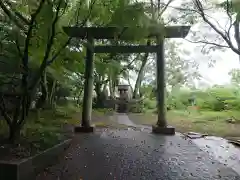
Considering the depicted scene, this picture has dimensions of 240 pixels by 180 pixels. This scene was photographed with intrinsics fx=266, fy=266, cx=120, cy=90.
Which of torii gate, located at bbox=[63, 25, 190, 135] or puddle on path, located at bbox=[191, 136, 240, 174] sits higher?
torii gate, located at bbox=[63, 25, 190, 135]

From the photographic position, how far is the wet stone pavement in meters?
3.20

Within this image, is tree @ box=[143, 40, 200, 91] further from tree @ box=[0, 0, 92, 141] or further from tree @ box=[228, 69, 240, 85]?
tree @ box=[0, 0, 92, 141]

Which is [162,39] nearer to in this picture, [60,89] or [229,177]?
[229,177]

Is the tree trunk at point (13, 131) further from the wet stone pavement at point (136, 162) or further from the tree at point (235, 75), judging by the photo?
the tree at point (235, 75)

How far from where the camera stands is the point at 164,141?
5488 millimetres

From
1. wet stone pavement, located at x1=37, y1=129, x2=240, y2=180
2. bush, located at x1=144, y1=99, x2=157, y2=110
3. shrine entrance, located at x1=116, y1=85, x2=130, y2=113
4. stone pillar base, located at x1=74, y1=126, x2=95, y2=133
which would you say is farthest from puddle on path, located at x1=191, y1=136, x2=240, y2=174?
shrine entrance, located at x1=116, y1=85, x2=130, y2=113

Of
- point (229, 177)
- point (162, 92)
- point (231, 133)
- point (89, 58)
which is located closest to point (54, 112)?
point (89, 58)

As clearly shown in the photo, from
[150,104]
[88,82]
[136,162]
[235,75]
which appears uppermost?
[235,75]

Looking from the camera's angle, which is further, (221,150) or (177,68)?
(177,68)

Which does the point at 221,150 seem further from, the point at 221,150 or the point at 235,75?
the point at 235,75

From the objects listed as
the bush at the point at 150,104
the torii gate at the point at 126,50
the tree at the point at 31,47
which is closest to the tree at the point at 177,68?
the bush at the point at 150,104

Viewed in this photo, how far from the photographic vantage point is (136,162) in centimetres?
380

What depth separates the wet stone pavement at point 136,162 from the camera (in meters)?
3.20

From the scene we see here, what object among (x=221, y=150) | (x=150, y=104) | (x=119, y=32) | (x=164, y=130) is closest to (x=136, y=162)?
(x=221, y=150)
